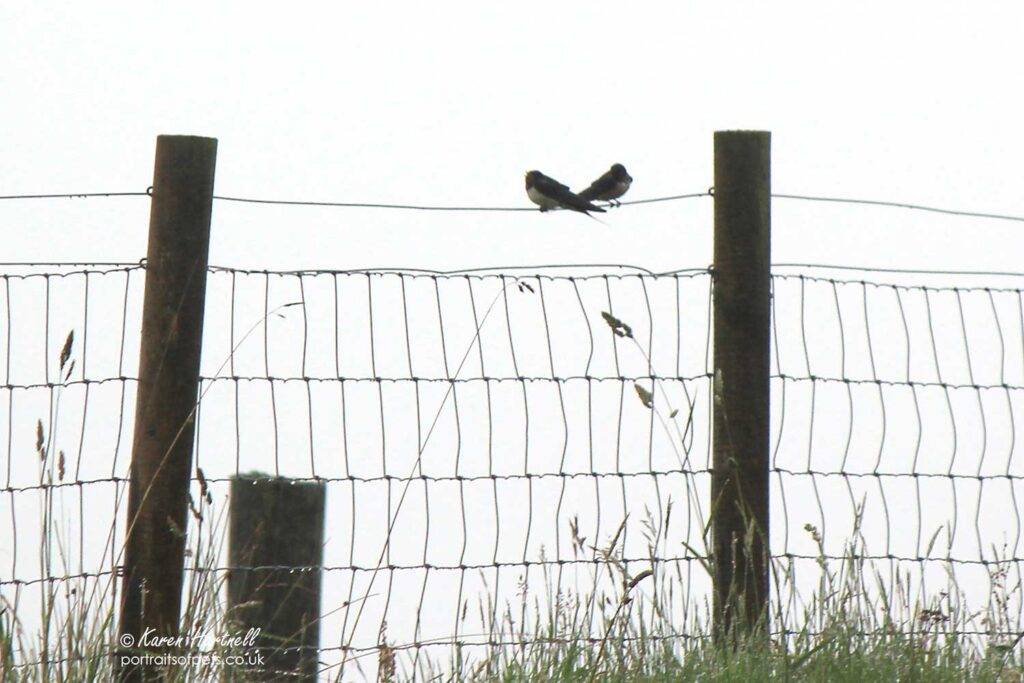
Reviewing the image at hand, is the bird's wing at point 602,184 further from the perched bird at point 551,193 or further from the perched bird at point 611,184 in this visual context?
the perched bird at point 551,193

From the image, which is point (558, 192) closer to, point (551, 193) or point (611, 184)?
point (551, 193)

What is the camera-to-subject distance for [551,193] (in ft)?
24.2

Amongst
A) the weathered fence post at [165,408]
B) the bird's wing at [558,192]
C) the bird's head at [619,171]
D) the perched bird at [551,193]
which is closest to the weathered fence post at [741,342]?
the weathered fence post at [165,408]

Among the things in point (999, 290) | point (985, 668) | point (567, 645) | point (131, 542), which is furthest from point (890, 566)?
point (131, 542)

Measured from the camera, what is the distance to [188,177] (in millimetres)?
3744

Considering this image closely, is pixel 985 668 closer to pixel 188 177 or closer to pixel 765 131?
pixel 765 131

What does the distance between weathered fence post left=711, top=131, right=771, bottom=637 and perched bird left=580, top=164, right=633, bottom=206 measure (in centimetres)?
469

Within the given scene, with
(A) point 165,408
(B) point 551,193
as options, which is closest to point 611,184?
(B) point 551,193

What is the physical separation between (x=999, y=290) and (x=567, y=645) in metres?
2.32

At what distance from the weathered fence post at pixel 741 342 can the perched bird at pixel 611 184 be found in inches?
184

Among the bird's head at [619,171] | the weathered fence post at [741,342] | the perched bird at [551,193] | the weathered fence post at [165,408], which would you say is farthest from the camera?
the bird's head at [619,171]

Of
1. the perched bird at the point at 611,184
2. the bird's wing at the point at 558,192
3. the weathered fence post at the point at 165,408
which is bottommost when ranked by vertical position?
the weathered fence post at the point at 165,408

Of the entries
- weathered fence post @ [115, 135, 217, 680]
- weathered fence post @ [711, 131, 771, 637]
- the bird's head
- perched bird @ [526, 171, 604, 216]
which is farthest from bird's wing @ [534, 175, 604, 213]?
weathered fence post @ [115, 135, 217, 680]

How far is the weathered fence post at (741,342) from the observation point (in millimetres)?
3867
